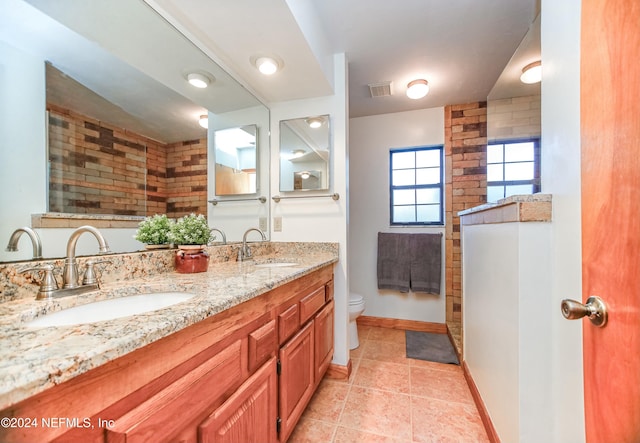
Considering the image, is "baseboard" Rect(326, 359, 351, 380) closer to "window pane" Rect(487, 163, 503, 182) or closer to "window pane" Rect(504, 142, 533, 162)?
"window pane" Rect(504, 142, 533, 162)

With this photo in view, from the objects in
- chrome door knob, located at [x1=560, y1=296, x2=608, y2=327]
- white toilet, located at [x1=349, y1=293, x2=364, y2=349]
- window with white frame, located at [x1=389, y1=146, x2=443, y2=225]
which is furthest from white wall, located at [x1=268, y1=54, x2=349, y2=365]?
chrome door knob, located at [x1=560, y1=296, x2=608, y2=327]

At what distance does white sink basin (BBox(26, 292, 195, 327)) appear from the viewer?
27.6 inches

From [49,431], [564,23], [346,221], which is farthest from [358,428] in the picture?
[564,23]

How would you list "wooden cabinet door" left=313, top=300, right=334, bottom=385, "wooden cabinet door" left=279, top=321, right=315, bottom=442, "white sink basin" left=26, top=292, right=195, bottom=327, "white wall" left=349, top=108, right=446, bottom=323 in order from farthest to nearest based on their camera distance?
"white wall" left=349, top=108, right=446, bottom=323 → "wooden cabinet door" left=313, top=300, right=334, bottom=385 → "wooden cabinet door" left=279, top=321, right=315, bottom=442 → "white sink basin" left=26, top=292, right=195, bottom=327

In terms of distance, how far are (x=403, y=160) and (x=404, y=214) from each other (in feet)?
2.00

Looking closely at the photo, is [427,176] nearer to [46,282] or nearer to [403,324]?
[403,324]

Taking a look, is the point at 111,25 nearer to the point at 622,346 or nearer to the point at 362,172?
the point at 622,346

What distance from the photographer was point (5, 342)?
471 millimetres

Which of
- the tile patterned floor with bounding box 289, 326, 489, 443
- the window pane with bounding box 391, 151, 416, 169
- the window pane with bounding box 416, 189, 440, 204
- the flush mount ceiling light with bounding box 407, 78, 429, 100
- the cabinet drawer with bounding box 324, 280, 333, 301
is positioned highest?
the flush mount ceiling light with bounding box 407, 78, 429, 100

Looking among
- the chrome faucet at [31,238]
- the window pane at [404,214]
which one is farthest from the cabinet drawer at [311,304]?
the window pane at [404,214]

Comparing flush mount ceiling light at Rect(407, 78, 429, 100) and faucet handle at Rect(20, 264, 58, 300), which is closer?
faucet handle at Rect(20, 264, 58, 300)

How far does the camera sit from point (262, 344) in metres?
0.97

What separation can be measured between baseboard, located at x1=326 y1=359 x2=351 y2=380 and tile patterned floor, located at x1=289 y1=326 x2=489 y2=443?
34 millimetres

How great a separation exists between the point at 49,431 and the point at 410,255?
276 cm
